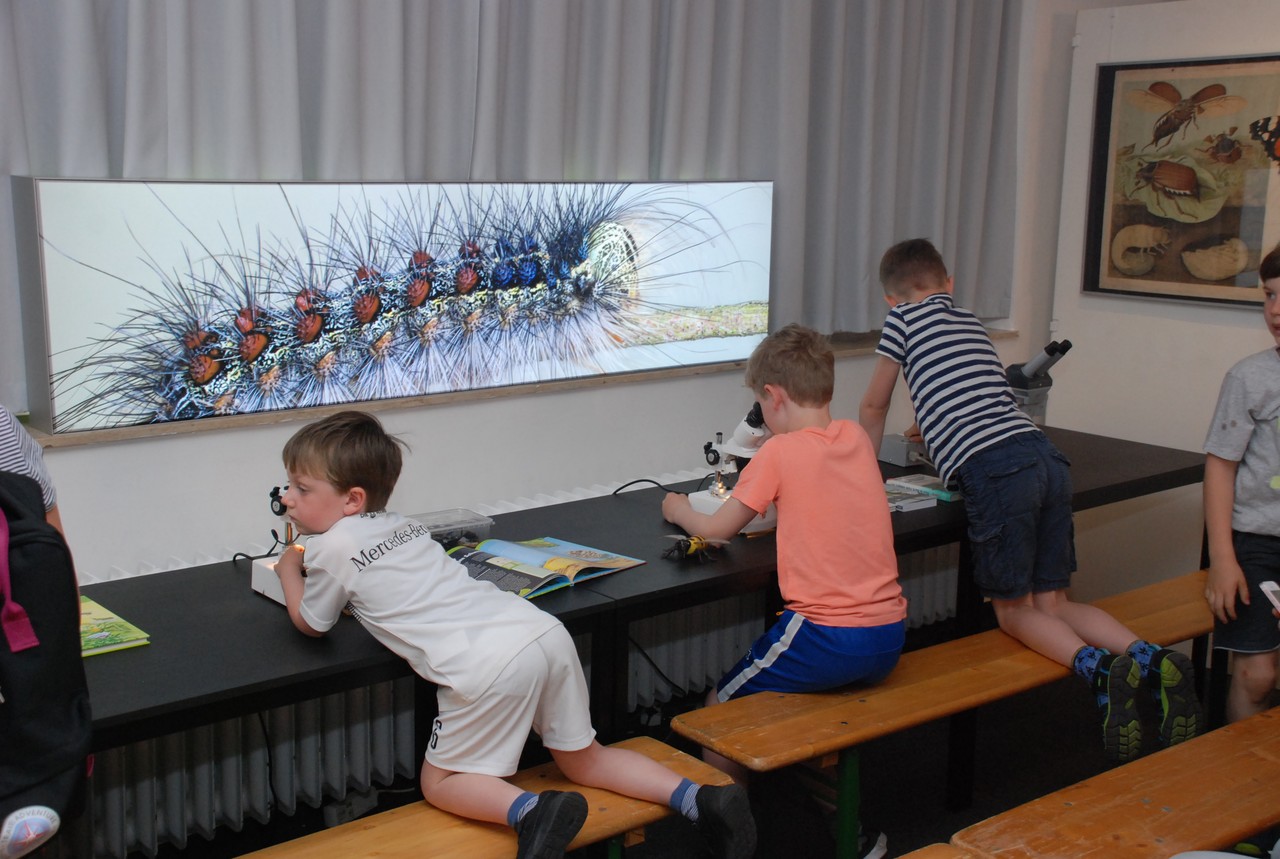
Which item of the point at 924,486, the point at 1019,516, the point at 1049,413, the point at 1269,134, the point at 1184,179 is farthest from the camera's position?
the point at 1049,413

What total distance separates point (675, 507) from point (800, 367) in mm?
449

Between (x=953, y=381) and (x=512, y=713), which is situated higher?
(x=953, y=381)

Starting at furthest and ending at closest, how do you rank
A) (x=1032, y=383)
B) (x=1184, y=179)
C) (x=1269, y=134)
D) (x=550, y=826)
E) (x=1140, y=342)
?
(x=1140, y=342) → (x=1184, y=179) → (x=1269, y=134) → (x=1032, y=383) → (x=550, y=826)

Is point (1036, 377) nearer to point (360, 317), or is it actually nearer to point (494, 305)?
point (494, 305)

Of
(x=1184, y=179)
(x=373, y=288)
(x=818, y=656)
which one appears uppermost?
(x=1184, y=179)

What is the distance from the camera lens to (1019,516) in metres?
2.67

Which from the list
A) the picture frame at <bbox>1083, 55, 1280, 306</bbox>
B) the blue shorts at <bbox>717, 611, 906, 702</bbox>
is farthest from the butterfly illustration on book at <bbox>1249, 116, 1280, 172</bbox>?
the blue shorts at <bbox>717, 611, 906, 702</bbox>

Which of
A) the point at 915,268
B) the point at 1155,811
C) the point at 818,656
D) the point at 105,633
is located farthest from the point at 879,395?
the point at 105,633

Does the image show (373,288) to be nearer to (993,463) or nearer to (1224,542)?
(993,463)

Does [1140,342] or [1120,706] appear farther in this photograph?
[1140,342]

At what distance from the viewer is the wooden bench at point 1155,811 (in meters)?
1.92

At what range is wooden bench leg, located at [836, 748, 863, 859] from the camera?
2314mm

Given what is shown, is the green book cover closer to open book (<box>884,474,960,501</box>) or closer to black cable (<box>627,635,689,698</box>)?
black cable (<box>627,635,689,698</box>)

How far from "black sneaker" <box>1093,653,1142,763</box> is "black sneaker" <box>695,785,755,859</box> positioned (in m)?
0.85
